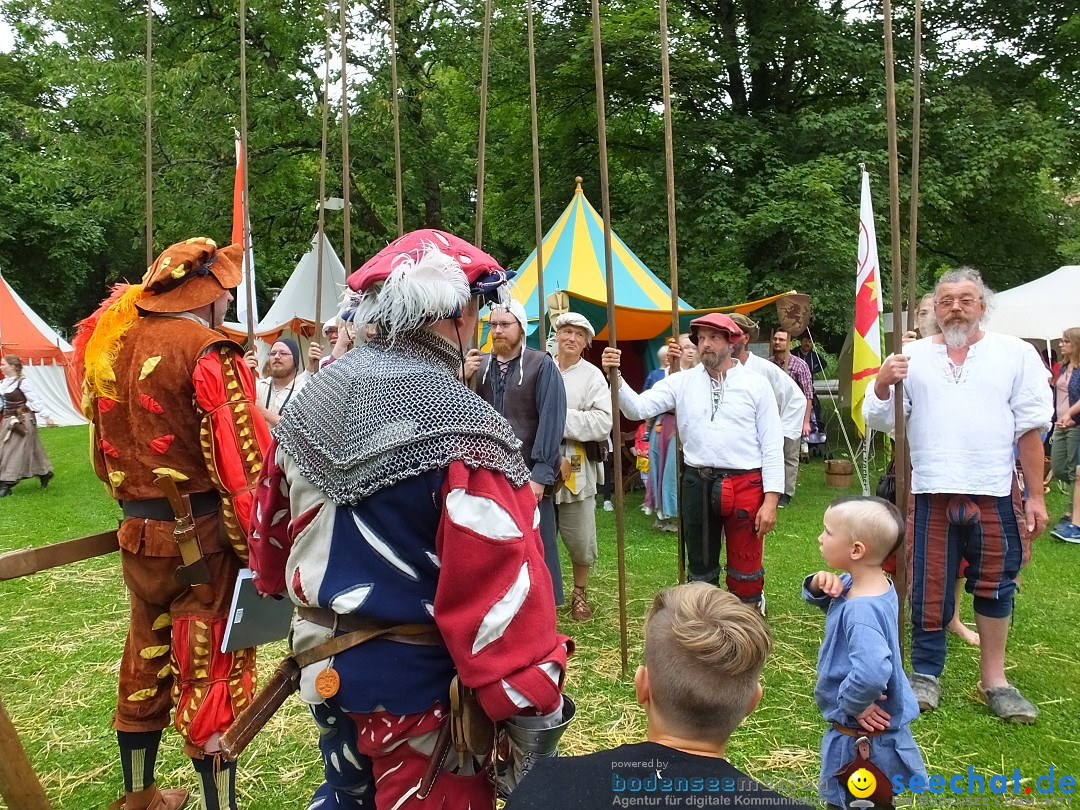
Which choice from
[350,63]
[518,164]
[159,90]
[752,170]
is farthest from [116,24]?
[752,170]

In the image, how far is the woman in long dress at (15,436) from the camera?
29.8 ft

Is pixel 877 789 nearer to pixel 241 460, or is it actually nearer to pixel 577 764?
pixel 577 764

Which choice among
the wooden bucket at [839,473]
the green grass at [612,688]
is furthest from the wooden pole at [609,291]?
the wooden bucket at [839,473]

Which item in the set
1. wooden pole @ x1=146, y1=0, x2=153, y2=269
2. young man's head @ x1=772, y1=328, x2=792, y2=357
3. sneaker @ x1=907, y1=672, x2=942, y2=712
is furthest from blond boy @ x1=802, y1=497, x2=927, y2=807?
young man's head @ x1=772, y1=328, x2=792, y2=357

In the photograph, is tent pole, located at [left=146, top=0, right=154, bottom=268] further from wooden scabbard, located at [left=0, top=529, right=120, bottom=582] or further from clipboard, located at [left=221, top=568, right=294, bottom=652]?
clipboard, located at [left=221, top=568, right=294, bottom=652]

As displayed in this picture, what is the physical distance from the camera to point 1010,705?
3.20m

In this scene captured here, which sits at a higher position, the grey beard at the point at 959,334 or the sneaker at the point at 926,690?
the grey beard at the point at 959,334

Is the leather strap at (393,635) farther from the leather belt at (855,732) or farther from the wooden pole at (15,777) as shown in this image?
the leather belt at (855,732)

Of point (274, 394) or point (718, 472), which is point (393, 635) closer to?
point (718, 472)

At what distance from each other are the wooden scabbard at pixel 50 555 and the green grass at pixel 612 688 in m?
1.08

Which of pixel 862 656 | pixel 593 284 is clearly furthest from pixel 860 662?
pixel 593 284

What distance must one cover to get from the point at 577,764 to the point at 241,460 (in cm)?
148

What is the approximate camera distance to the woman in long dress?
9070 mm

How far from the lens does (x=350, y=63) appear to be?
12375 millimetres
